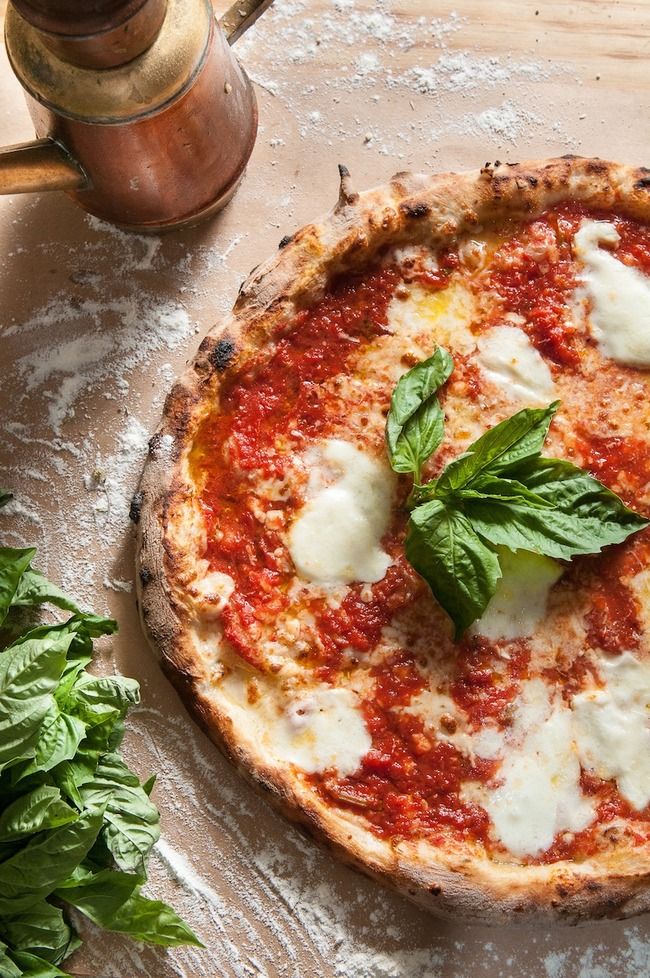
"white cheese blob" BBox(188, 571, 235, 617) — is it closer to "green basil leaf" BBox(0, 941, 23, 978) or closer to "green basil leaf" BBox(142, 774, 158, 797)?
"green basil leaf" BBox(142, 774, 158, 797)

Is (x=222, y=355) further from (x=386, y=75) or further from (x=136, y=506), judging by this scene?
(x=386, y=75)

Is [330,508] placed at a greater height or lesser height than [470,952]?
greater

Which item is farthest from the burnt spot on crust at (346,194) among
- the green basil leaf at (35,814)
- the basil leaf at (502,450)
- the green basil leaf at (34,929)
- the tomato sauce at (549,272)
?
the green basil leaf at (34,929)

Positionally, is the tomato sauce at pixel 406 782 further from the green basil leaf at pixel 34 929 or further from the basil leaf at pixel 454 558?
the green basil leaf at pixel 34 929

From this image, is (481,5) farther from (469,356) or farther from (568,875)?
(568,875)

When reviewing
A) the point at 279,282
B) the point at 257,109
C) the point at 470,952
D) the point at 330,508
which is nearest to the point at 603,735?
the point at 470,952
